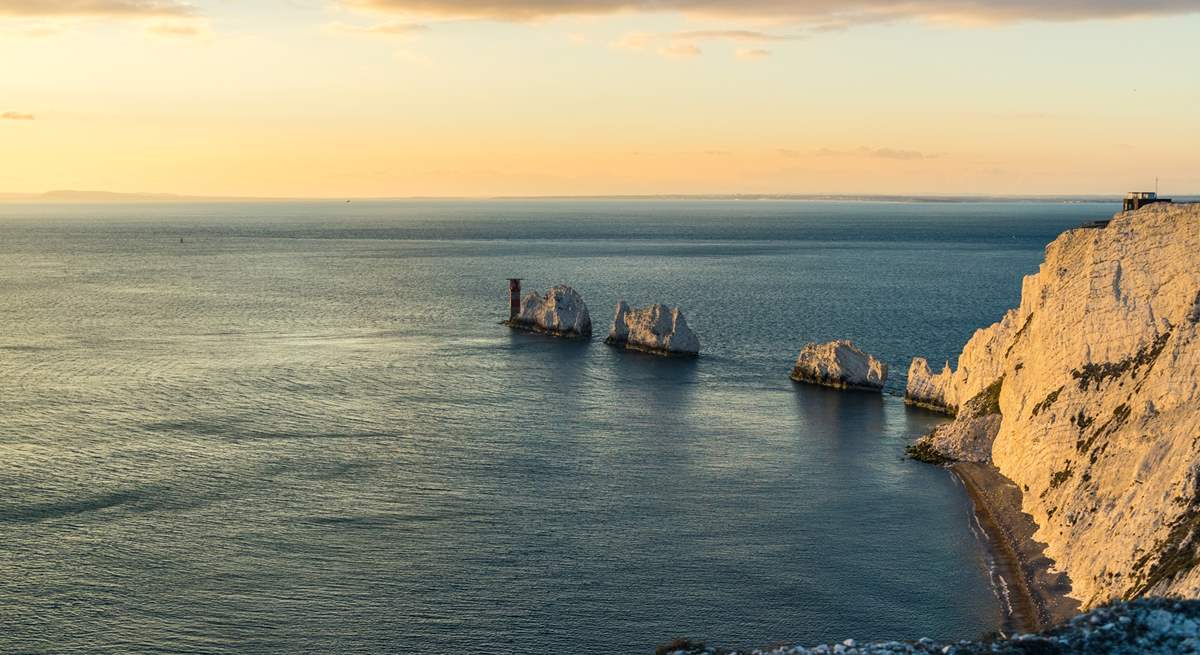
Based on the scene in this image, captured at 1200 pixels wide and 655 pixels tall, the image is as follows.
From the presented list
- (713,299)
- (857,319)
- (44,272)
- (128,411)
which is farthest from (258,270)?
(128,411)

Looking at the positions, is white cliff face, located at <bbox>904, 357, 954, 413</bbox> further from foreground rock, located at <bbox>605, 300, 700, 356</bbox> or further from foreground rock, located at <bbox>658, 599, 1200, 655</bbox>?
foreground rock, located at <bbox>658, 599, 1200, 655</bbox>

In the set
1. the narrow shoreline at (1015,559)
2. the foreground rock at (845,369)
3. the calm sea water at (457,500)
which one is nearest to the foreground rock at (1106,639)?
the narrow shoreline at (1015,559)

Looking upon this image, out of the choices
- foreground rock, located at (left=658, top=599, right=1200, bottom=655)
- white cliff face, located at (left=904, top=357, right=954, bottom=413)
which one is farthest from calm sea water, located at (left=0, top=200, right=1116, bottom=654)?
foreground rock, located at (left=658, top=599, right=1200, bottom=655)

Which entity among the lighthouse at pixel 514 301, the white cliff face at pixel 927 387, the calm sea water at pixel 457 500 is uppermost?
the lighthouse at pixel 514 301

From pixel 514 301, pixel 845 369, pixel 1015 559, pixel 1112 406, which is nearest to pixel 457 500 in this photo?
pixel 1015 559

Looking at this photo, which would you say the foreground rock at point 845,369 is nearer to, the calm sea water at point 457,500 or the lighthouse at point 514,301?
the calm sea water at point 457,500

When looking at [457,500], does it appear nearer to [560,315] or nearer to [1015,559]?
[1015,559]
